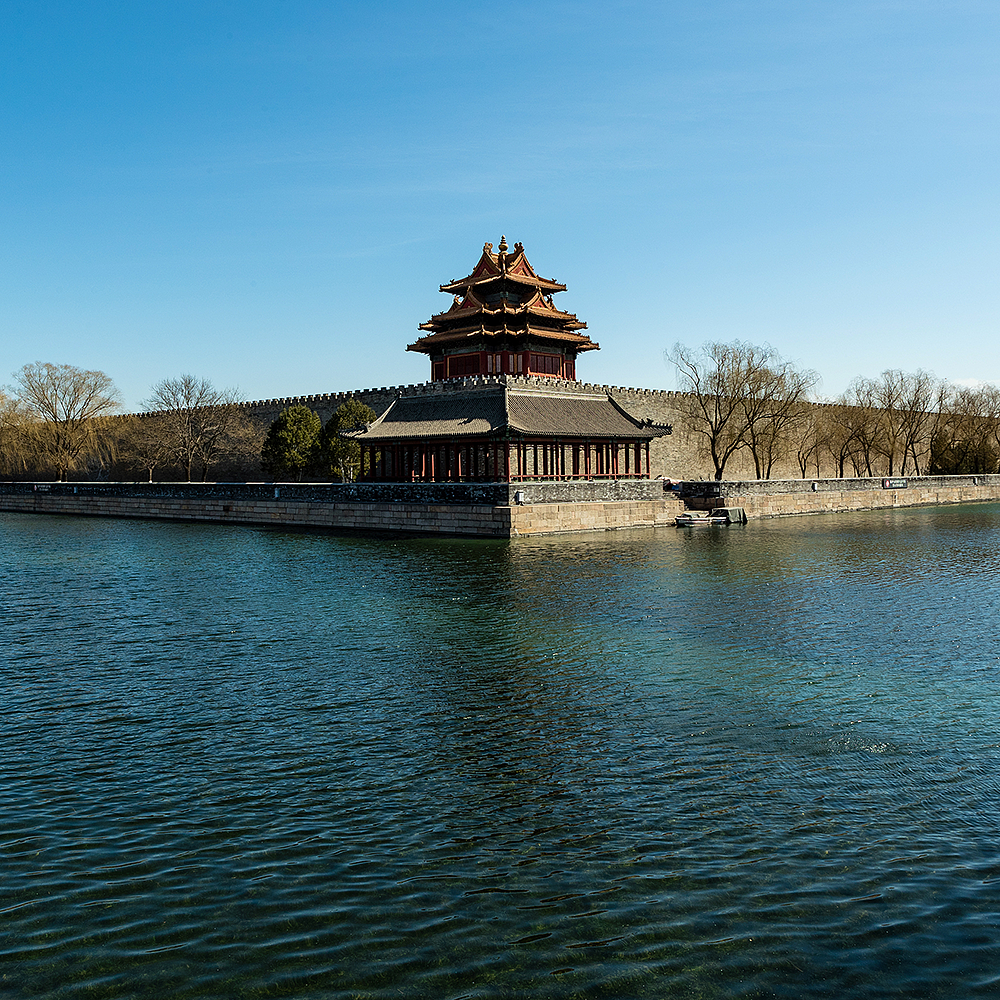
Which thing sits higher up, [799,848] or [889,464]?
[889,464]

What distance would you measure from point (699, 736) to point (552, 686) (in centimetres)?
286

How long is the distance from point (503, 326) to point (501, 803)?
39.0 metres

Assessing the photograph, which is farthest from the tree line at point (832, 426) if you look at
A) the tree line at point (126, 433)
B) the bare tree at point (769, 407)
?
the tree line at point (126, 433)

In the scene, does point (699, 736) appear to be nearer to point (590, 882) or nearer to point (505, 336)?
point (590, 882)

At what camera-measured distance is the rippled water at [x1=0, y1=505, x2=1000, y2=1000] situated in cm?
565

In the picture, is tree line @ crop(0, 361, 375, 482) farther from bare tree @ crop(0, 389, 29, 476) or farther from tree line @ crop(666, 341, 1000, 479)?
tree line @ crop(666, 341, 1000, 479)

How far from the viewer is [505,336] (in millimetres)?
45594

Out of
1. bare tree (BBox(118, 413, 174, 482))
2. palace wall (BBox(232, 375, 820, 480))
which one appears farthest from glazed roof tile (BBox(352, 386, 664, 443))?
bare tree (BBox(118, 413, 174, 482))

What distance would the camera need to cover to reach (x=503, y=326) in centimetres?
4528

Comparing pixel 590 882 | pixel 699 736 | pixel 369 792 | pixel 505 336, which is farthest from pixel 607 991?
pixel 505 336

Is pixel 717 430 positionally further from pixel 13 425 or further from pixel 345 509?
pixel 13 425

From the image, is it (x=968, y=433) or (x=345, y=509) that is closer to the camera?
(x=345, y=509)

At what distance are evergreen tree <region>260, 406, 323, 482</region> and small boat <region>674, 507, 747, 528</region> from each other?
22.2 m

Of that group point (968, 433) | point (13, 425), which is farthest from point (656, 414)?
point (13, 425)
